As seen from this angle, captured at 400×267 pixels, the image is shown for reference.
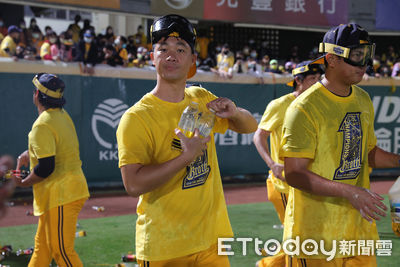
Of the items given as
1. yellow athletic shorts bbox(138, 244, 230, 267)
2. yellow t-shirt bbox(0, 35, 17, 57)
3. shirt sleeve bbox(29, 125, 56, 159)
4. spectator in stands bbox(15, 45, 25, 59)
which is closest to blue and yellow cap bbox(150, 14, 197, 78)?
yellow athletic shorts bbox(138, 244, 230, 267)

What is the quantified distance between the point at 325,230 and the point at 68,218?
2654 millimetres

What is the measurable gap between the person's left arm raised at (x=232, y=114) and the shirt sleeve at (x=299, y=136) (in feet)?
0.84

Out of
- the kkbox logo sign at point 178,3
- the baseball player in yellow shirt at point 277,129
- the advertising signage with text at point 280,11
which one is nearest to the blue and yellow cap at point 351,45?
the baseball player in yellow shirt at point 277,129

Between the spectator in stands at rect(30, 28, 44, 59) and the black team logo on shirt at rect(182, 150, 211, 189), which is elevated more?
the spectator in stands at rect(30, 28, 44, 59)

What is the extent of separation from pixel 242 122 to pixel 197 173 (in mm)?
476

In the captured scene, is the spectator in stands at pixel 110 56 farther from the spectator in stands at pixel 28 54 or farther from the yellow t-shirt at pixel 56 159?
the yellow t-shirt at pixel 56 159

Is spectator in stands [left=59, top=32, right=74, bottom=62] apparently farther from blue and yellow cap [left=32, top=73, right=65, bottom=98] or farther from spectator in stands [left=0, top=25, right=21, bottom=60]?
blue and yellow cap [left=32, top=73, right=65, bottom=98]

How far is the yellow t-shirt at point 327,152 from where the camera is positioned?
3.57m

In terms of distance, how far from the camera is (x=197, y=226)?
11.4 feet

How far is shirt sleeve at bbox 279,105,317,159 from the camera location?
11.5ft

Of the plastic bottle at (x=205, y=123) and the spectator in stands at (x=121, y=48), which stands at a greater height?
the spectator in stands at (x=121, y=48)

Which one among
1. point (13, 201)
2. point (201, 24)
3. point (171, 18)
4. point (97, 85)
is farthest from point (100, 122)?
point (201, 24)

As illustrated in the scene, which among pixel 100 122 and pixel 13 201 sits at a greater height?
pixel 100 122

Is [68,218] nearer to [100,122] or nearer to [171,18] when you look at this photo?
[171,18]
